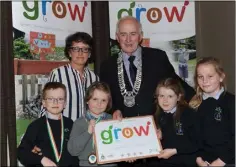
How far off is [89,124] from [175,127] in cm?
67

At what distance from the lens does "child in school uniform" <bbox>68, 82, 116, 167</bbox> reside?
8.76 ft

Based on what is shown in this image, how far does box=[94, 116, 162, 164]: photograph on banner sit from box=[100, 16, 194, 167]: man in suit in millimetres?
283

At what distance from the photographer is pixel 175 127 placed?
2760mm

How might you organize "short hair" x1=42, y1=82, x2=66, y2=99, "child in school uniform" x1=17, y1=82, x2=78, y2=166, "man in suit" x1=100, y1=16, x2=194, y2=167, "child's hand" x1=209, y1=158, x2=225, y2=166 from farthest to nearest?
"man in suit" x1=100, y1=16, x2=194, y2=167 → "short hair" x1=42, y1=82, x2=66, y2=99 → "child in school uniform" x1=17, y1=82, x2=78, y2=166 → "child's hand" x1=209, y1=158, x2=225, y2=166

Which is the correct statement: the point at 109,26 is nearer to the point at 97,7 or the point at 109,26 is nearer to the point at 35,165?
the point at 97,7

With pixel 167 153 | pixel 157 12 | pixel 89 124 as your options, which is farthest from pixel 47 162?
pixel 157 12

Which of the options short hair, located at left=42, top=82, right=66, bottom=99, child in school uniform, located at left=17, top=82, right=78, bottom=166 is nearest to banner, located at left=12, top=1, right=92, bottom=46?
short hair, located at left=42, top=82, right=66, bottom=99

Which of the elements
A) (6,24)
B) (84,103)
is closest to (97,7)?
(6,24)

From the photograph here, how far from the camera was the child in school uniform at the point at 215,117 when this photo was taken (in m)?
2.60

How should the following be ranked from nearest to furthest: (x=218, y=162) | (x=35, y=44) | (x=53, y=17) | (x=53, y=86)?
(x=218, y=162)
(x=53, y=86)
(x=35, y=44)
(x=53, y=17)

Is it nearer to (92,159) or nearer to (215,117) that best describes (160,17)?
(215,117)

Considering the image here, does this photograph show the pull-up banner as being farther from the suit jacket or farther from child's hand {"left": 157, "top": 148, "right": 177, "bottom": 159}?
child's hand {"left": 157, "top": 148, "right": 177, "bottom": 159}

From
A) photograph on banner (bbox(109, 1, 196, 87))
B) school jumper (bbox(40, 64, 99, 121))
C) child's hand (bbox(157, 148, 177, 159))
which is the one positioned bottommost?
child's hand (bbox(157, 148, 177, 159))

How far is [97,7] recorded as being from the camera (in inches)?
172
